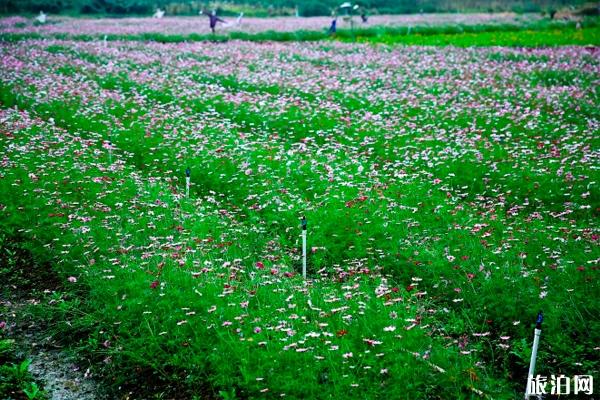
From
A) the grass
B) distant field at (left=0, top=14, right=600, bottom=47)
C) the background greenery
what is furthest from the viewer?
the background greenery

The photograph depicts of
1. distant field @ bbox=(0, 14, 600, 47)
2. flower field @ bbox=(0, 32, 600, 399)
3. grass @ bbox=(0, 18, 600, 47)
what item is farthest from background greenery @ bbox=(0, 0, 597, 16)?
flower field @ bbox=(0, 32, 600, 399)

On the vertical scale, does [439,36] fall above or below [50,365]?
above

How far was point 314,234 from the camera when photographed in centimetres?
977

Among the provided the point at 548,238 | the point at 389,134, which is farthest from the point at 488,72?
the point at 548,238

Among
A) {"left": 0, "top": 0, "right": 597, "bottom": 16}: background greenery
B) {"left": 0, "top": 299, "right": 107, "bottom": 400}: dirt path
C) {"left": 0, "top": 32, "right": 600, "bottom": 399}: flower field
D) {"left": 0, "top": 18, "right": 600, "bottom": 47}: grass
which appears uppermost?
{"left": 0, "top": 0, "right": 597, "bottom": 16}: background greenery

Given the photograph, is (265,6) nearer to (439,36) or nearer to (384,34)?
(384,34)

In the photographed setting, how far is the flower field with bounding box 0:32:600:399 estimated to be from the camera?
6641 mm

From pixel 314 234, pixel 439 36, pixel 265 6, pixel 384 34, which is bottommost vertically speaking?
pixel 314 234

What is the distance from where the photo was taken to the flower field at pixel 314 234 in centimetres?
664

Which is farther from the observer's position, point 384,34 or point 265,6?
point 265,6

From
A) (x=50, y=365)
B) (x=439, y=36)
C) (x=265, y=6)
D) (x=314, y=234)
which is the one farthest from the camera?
(x=265, y=6)

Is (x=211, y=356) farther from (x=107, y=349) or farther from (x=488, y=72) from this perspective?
(x=488, y=72)

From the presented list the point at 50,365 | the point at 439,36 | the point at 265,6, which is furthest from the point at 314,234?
the point at 265,6

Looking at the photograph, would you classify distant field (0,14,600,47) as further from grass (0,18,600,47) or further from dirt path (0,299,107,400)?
dirt path (0,299,107,400)
